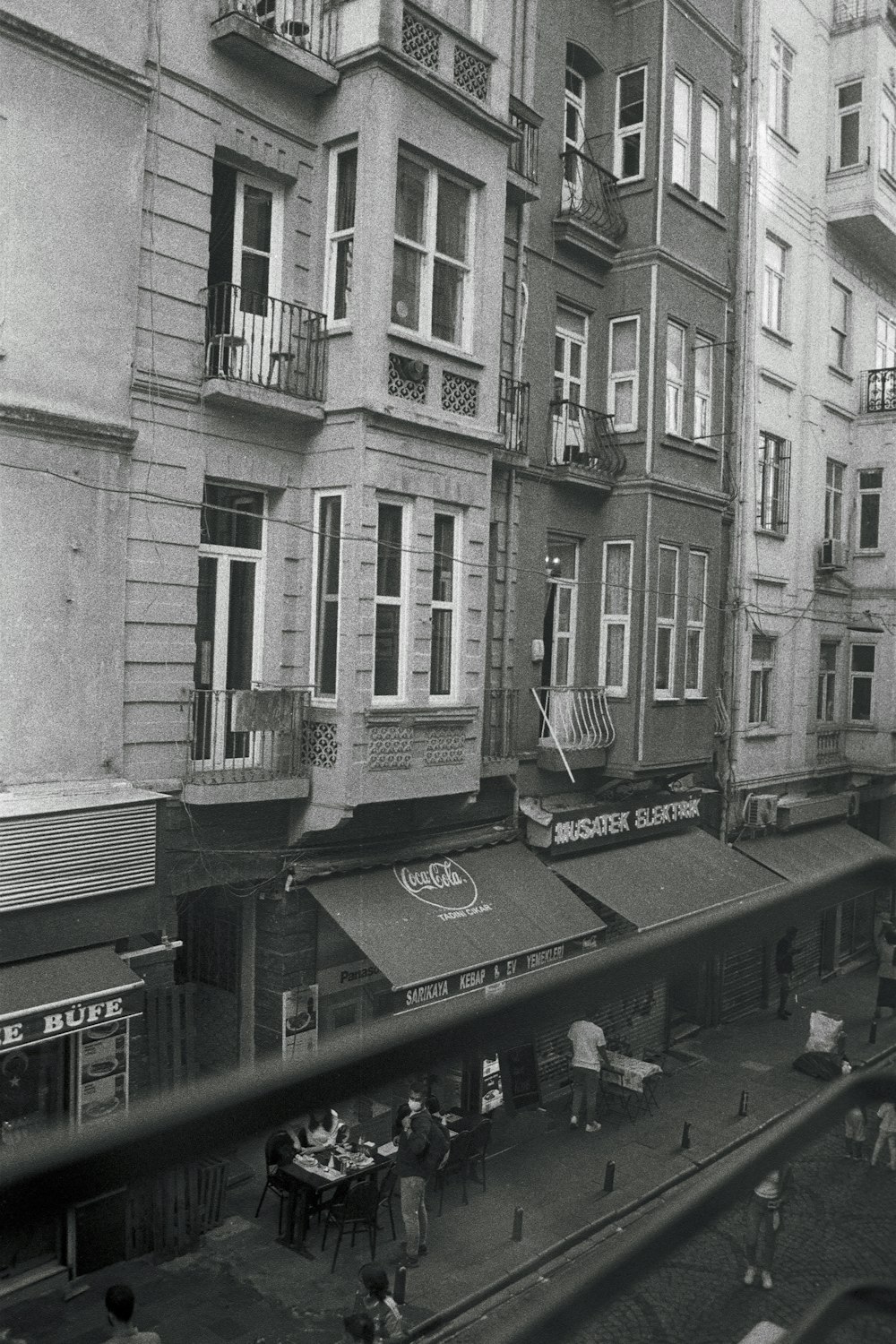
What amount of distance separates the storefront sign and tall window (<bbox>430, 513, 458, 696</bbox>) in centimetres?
276

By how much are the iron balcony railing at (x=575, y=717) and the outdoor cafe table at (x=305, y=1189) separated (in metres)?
6.08

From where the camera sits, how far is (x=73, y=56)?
8.45 metres

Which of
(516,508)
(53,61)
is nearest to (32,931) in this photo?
(53,61)

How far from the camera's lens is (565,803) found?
14695 mm

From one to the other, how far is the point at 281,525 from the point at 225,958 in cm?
433

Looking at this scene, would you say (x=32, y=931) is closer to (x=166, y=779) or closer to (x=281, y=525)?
(x=166, y=779)

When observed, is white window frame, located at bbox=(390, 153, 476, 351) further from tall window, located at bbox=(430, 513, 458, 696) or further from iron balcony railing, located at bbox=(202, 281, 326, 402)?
tall window, located at bbox=(430, 513, 458, 696)

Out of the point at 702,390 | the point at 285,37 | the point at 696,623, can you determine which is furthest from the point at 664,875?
the point at 285,37

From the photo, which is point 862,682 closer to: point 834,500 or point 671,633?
point 834,500

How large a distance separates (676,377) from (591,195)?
8.70 ft

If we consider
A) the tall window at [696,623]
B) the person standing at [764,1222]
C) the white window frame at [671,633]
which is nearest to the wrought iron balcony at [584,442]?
the white window frame at [671,633]

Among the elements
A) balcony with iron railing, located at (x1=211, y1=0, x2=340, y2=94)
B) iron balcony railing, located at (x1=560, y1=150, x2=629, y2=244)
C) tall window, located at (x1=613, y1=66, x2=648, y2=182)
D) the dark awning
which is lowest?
the dark awning

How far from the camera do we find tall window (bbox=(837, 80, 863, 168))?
19.6m

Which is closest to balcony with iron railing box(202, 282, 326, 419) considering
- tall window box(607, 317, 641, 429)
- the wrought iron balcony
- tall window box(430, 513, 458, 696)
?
tall window box(430, 513, 458, 696)
